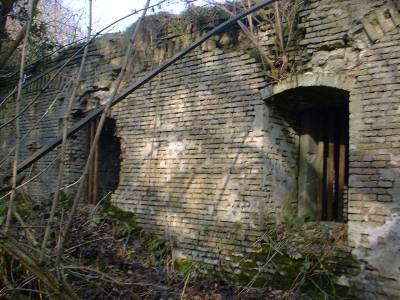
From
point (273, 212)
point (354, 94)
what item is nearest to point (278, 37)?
point (354, 94)

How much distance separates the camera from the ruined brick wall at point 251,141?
4.66m

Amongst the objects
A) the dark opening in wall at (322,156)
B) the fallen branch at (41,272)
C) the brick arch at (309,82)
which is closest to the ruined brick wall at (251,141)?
the brick arch at (309,82)

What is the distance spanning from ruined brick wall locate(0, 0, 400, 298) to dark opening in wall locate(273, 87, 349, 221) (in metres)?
0.13

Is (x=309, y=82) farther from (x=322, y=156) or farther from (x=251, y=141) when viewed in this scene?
(x=322, y=156)

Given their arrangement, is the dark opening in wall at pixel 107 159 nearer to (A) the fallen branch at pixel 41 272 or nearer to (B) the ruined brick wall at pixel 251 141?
(B) the ruined brick wall at pixel 251 141

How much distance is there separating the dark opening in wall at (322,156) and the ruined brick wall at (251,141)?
0.13 m

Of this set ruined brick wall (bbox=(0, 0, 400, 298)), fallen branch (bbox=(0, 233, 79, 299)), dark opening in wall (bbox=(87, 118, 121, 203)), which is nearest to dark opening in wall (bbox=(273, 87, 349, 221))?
ruined brick wall (bbox=(0, 0, 400, 298))

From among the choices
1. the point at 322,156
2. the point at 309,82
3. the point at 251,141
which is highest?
the point at 309,82

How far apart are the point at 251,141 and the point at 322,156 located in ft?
3.32

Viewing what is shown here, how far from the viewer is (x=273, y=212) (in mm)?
5590

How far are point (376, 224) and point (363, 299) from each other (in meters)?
0.77

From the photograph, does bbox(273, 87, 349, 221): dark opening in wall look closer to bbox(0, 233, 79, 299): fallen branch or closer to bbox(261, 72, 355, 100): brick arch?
bbox(261, 72, 355, 100): brick arch

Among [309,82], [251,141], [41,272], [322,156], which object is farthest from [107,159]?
[41,272]

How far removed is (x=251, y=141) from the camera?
18.8 ft
